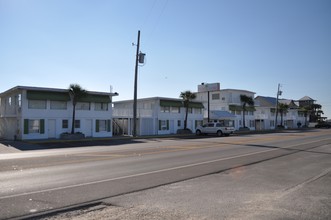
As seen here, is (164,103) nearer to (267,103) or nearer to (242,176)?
(242,176)

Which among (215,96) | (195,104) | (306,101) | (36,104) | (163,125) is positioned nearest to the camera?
(36,104)

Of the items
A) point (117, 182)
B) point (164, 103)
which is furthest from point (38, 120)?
point (117, 182)

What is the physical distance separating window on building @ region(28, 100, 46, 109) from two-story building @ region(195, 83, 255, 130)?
31696mm

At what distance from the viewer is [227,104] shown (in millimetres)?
63625

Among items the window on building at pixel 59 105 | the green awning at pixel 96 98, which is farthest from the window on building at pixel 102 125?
the window on building at pixel 59 105

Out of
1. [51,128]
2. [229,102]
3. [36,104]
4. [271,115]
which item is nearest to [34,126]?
[51,128]

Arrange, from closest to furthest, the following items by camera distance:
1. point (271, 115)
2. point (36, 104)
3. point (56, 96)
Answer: point (36, 104), point (56, 96), point (271, 115)

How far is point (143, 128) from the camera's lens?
4497 cm

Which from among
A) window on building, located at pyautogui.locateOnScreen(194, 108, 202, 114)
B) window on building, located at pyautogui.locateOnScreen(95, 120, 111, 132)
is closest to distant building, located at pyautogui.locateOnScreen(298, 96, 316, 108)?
window on building, located at pyautogui.locateOnScreen(194, 108, 202, 114)

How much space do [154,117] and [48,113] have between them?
15.9 meters

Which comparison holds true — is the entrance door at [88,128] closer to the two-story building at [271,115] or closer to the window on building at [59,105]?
the window on building at [59,105]

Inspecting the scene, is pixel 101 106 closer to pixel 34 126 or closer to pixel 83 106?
pixel 83 106

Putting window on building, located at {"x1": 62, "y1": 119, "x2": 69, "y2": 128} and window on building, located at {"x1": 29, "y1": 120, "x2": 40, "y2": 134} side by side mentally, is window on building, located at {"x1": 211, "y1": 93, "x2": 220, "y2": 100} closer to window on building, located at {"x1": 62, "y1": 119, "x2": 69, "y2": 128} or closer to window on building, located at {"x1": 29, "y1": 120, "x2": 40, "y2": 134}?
window on building, located at {"x1": 62, "y1": 119, "x2": 69, "y2": 128}

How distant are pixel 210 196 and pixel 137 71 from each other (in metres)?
29.9
